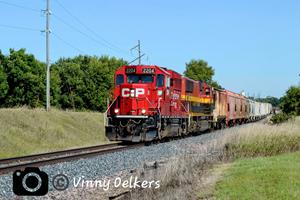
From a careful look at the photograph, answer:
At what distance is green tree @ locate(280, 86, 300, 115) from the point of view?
49.6 meters

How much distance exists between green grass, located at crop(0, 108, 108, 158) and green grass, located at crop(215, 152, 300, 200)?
13010 mm

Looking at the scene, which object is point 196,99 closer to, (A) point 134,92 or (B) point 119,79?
(B) point 119,79

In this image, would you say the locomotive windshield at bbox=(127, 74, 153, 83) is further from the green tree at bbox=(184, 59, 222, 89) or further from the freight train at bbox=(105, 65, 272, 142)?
the green tree at bbox=(184, 59, 222, 89)

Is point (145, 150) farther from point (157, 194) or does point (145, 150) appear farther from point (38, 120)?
point (38, 120)

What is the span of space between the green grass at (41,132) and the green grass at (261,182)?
13010 mm

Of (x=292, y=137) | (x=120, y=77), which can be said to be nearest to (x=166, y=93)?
(x=120, y=77)

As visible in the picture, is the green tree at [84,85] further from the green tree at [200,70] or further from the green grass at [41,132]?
the green grass at [41,132]

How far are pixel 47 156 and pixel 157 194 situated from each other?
367 inches

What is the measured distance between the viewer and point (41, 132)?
97.6 feet

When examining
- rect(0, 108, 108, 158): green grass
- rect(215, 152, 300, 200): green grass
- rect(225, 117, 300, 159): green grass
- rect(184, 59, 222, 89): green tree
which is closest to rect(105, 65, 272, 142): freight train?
rect(0, 108, 108, 158): green grass

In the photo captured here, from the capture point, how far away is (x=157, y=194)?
1135 centimetres

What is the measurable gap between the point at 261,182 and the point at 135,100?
14.0 metres

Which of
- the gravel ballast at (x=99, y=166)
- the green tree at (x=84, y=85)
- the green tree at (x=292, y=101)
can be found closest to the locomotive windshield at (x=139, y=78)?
the gravel ballast at (x=99, y=166)

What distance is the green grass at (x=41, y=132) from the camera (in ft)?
82.4
